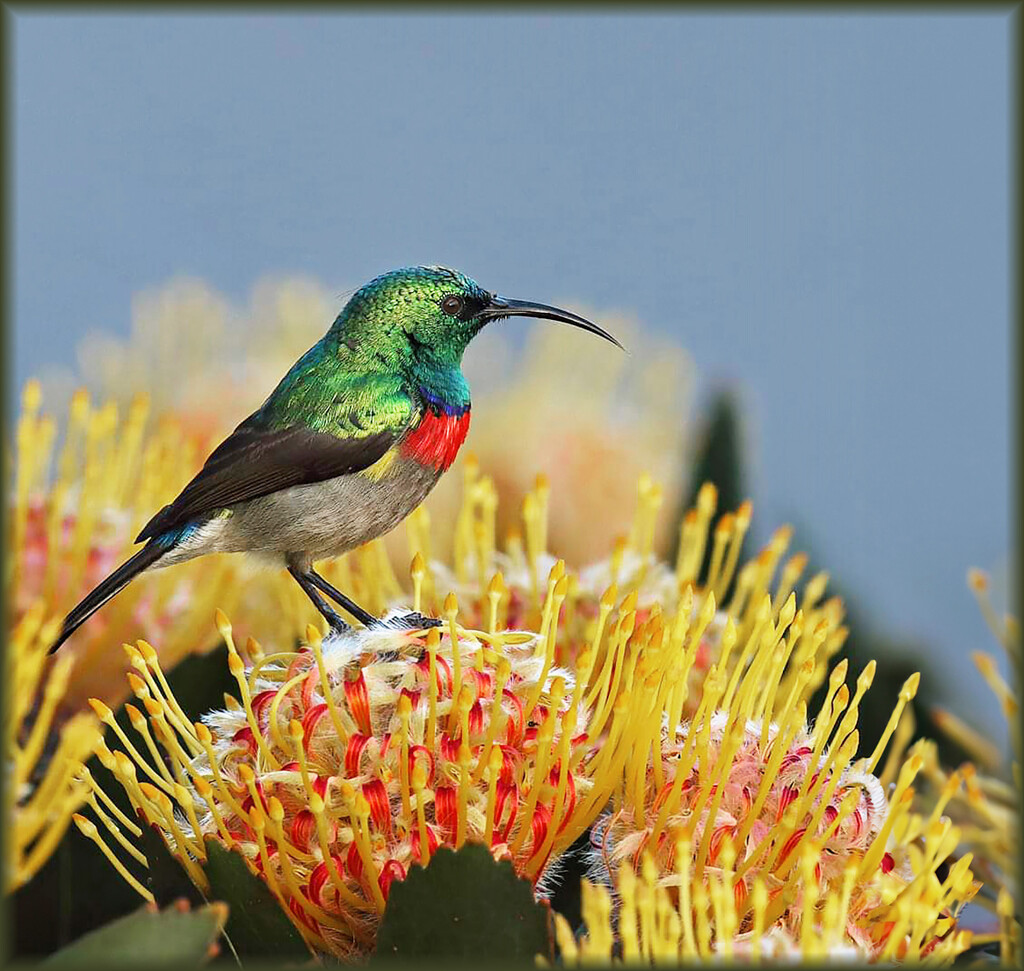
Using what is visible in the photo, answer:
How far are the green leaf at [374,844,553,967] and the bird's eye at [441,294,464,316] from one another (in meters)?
0.21

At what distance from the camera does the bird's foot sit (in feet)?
1.72

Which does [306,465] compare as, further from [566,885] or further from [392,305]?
[566,885]

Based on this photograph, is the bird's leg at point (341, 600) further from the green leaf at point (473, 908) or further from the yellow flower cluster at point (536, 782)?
the green leaf at point (473, 908)

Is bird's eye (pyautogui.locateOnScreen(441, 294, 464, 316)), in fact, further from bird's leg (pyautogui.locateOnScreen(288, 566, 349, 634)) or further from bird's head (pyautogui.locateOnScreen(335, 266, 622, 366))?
bird's leg (pyautogui.locateOnScreen(288, 566, 349, 634))

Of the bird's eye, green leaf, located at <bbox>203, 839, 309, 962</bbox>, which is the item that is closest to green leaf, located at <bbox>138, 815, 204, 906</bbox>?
green leaf, located at <bbox>203, 839, 309, 962</bbox>

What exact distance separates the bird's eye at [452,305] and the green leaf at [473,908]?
208mm

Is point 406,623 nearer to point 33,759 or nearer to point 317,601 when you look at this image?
point 317,601

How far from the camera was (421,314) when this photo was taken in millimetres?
518

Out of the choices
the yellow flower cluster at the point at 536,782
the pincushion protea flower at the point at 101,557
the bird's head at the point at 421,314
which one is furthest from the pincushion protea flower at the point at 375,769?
the pincushion protea flower at the point at 101,557

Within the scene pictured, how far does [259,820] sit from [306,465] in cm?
13

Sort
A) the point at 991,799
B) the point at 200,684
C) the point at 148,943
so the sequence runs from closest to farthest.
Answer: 1. the point at 148,943
2. the point at 200,684
3. the point at 991,799

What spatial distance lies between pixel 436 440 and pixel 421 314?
0.16 ft

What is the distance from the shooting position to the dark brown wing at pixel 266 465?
19.3 inches

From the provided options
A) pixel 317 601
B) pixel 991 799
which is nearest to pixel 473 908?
pixel 317 601
